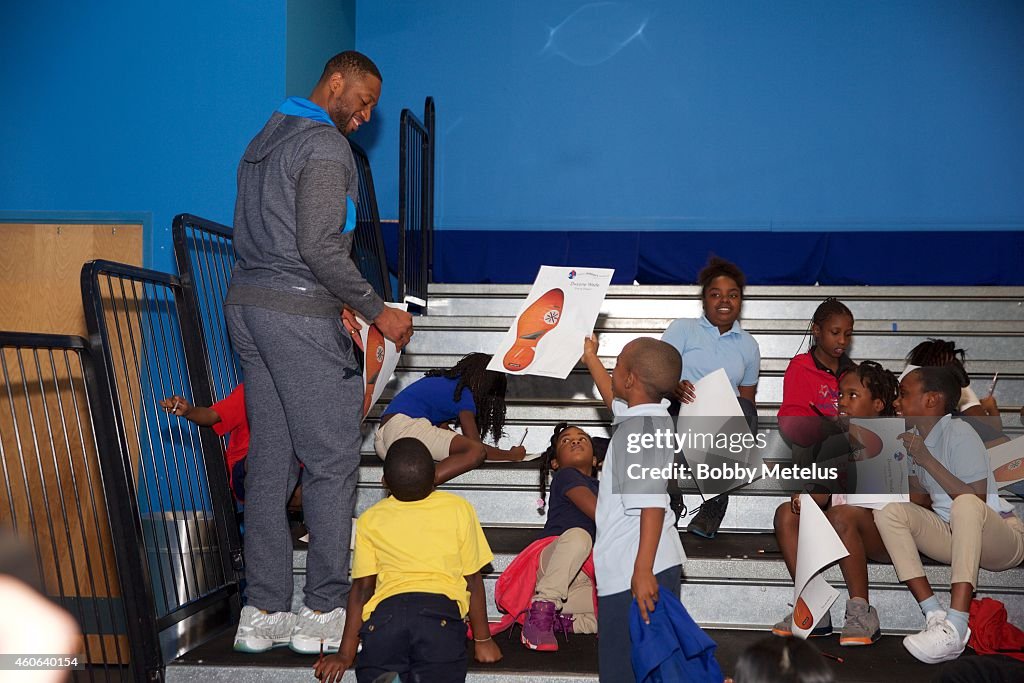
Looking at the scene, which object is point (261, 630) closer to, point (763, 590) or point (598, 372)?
point (598, 372)

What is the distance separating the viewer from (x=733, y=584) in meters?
3.36

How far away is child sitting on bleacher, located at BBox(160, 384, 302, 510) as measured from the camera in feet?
10.6

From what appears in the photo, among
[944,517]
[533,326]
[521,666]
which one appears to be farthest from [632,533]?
[944,517]

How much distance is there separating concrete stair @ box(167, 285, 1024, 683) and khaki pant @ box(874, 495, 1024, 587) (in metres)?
0.12

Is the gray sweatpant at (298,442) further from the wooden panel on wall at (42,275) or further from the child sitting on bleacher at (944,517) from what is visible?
the wooden panel on wall at (42,275)

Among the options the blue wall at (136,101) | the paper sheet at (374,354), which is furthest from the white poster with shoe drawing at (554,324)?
the blue wall at (136,101)

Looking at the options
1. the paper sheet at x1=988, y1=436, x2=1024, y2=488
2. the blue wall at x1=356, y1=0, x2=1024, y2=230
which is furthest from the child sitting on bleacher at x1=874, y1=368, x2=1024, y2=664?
the blue wall at x1=356, y1=0, x2=1024, y2=230

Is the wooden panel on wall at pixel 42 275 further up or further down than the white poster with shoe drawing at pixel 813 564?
further up

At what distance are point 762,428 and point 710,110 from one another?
3.89 meters

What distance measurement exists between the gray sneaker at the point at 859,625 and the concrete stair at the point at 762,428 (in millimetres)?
40

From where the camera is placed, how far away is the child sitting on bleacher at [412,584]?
2.65 m

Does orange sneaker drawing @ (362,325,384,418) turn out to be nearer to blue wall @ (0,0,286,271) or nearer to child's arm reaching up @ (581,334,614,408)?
child's arm reaching up @ (581,334,614,408)

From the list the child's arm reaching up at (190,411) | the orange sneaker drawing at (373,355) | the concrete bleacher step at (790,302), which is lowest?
the child's arm reaching up at (190,411)

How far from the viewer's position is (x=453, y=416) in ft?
13.9
